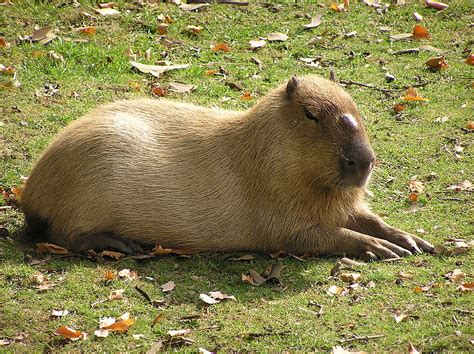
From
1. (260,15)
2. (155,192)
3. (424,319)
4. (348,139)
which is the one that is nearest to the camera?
(424,319)

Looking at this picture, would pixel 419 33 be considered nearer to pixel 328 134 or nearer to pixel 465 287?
pixel 328 134

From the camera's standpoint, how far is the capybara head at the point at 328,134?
5824 millimetres

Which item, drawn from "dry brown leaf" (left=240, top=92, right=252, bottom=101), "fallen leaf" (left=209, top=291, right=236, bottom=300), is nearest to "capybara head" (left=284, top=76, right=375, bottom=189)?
"fallen leaf" (left=209, top=291, right=236, bottom=300)

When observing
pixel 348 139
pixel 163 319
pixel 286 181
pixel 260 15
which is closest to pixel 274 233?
pixel 286 181

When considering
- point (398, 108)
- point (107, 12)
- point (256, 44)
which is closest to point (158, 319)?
point (398, 108)

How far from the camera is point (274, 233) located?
6.18 m

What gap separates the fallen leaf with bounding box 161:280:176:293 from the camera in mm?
5566

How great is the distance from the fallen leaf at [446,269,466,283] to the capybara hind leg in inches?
80.9

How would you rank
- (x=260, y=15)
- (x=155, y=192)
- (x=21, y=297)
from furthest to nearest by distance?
(x=260, y=15), (x=155, y=192), (x=21, y=297)

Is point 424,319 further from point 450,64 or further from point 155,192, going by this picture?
point 450,64

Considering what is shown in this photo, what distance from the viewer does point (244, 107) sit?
26.9 feet

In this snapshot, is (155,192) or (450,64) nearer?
(155,192)

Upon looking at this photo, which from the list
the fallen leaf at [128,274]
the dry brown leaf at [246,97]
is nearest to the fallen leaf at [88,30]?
the dry brown leaf at [246,97]

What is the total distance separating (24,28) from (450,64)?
435 centimetres
